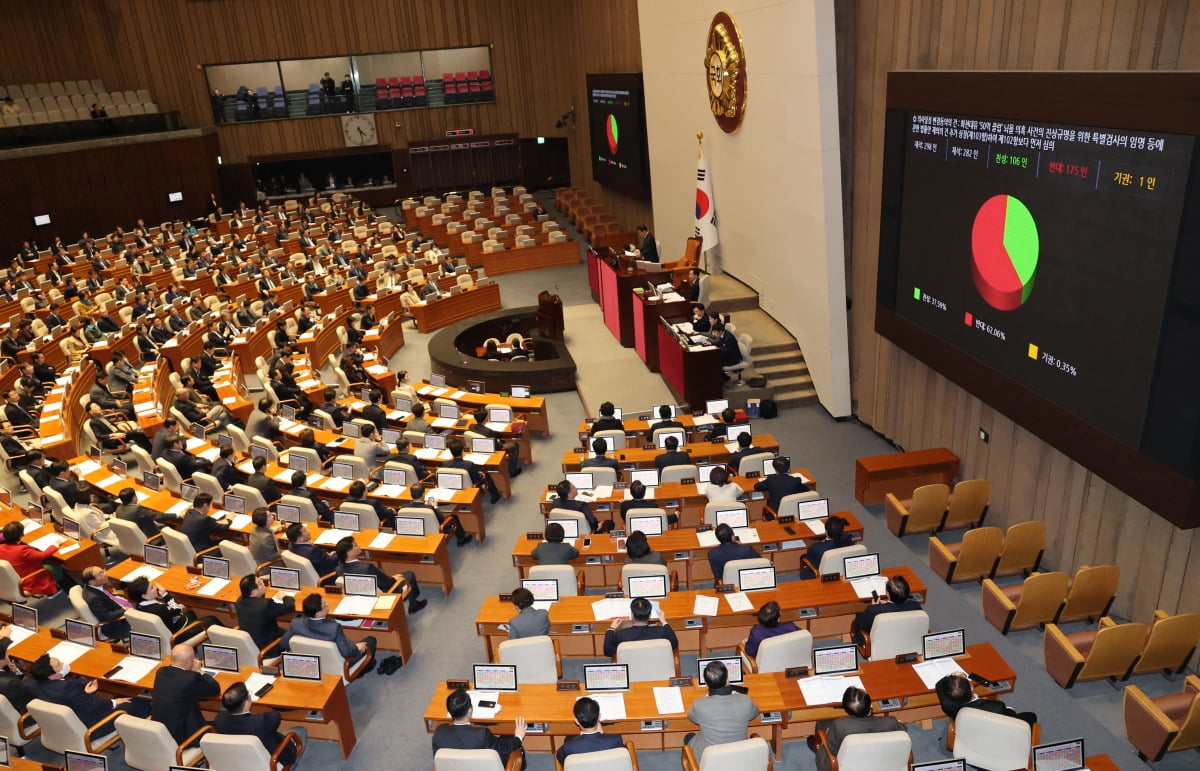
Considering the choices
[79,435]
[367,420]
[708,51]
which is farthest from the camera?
[708,51]

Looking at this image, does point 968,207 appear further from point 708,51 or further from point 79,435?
point 79,435

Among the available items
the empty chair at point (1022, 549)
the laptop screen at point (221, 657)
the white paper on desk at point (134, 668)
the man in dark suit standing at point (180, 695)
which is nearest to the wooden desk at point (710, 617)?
the empty chair at point (1022, 549)

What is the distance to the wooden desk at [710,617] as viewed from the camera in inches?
305

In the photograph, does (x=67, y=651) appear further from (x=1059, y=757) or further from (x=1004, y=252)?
(x=1004, y=252)

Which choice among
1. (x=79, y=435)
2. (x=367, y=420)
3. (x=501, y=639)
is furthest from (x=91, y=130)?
(x=501, y=639)

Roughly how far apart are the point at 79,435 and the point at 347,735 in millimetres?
10638

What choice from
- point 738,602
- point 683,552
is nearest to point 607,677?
point 738,602

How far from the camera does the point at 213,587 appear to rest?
8.75m

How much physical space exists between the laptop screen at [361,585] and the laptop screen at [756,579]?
3.68 m

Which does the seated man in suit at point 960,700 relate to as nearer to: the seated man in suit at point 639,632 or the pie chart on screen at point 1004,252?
the seated man in suit at point 639,632

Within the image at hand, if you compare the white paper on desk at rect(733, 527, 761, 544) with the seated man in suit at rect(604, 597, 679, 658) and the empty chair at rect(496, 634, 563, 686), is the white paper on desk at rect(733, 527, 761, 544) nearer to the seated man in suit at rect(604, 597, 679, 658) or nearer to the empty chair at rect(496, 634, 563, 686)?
the seated man in suit at rect(604, 597, 679, 658)

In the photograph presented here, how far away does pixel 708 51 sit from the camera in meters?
16.2

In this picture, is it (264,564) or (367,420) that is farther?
(367,420)

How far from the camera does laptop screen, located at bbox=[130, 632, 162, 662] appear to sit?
773 centimetres
